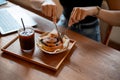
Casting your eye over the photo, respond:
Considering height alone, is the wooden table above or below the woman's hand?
below

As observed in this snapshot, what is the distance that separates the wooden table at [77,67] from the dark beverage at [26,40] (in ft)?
0.23

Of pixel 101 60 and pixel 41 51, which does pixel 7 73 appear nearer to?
pixel 41 51

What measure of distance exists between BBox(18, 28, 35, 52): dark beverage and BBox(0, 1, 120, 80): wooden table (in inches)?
2.8

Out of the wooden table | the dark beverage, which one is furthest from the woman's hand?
the dark beverage

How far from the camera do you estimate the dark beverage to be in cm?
98

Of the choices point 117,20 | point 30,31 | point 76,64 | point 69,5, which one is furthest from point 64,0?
point 76,64

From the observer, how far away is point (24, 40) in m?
0.98

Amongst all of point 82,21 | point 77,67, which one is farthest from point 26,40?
point 82,21

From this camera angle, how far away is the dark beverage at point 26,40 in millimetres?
976

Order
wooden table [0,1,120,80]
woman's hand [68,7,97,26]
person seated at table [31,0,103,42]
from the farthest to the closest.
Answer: person seated at table [31,0,103,42], woman's hand [68,7,97,26], wooden table [0,1,120,80]

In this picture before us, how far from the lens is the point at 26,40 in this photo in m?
0.98

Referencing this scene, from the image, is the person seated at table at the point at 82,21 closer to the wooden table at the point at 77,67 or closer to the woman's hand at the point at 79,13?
the woman's hand at the point at 79,13

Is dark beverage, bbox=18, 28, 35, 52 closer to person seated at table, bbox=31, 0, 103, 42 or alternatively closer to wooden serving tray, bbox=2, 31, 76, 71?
wooden serving tray, bbox=2, 31, 76, 71

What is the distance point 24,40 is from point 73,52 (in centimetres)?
25
